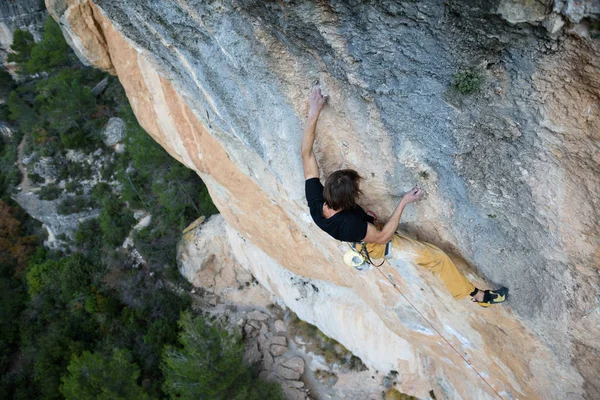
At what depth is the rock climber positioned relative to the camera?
287 centimetres

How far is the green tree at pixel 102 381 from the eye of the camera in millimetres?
8477

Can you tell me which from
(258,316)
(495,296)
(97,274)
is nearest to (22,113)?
(97,274)

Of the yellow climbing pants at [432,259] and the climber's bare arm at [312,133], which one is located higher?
the climber's bare arm at [312,133]

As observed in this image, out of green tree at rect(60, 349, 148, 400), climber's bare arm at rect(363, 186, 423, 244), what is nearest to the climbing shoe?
climber's bare arm at rect(363, 186, 423, 244)

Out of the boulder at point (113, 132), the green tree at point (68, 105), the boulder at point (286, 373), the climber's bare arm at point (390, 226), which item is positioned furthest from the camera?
the boulder at point (113, 132)

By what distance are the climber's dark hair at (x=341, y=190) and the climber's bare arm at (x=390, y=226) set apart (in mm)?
327

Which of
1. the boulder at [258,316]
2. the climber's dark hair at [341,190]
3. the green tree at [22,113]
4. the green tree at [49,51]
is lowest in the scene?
the boulder at [258,316]

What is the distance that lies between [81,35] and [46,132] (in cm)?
1094

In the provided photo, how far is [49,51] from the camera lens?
15734mm

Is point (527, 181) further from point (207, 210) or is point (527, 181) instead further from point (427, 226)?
point (207, 210)

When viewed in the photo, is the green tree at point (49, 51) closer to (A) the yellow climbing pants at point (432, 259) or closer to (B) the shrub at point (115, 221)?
(B) the shrub at point (115, 221)

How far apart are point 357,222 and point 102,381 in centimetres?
834

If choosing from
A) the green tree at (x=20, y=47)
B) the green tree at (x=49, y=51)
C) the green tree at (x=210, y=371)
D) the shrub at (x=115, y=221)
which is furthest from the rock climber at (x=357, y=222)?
the green tree at (x=20, y=47)

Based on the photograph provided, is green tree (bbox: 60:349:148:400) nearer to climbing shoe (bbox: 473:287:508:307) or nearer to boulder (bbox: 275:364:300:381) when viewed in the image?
boulder (bbox: 275:364:300:381)
